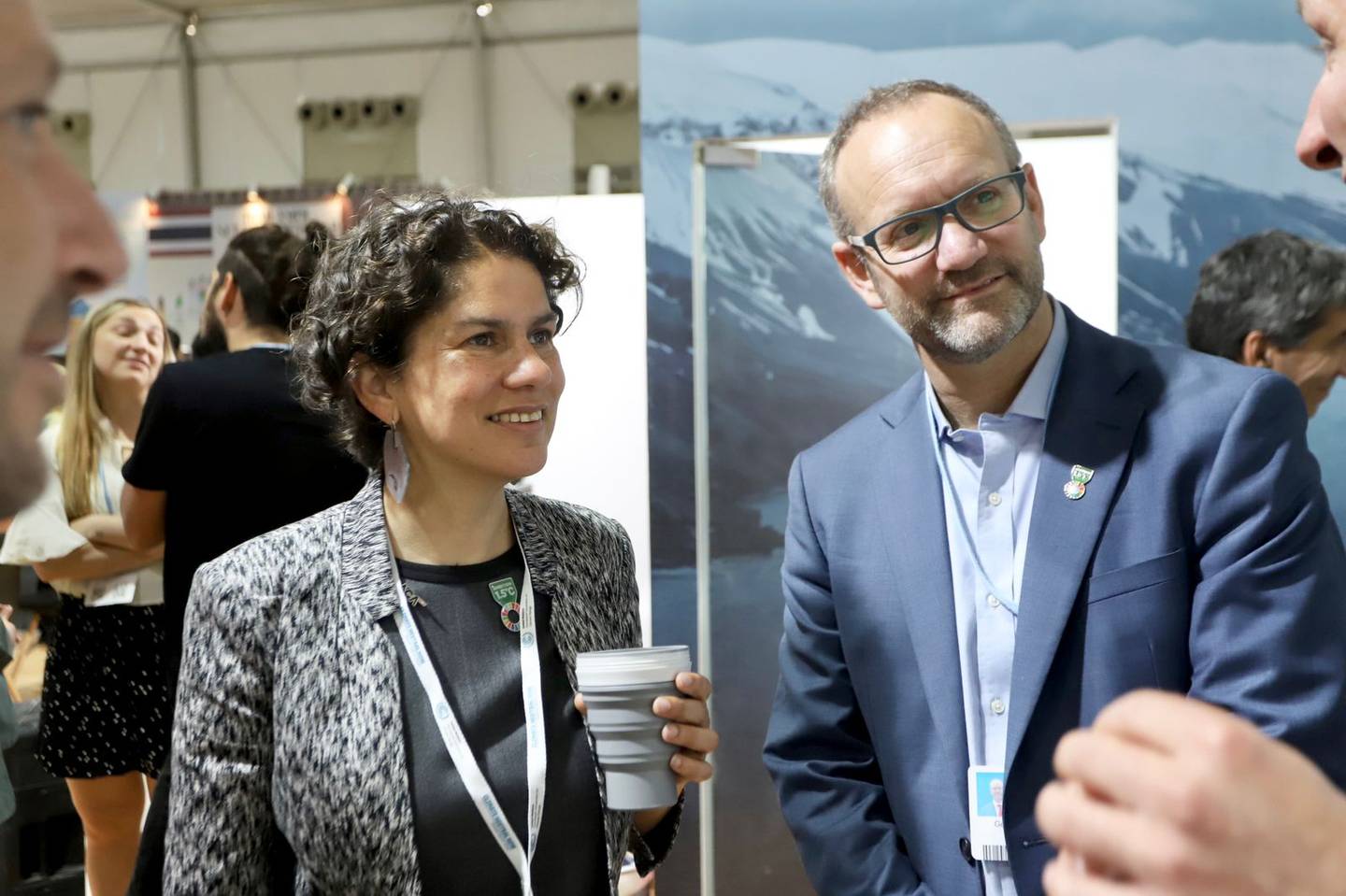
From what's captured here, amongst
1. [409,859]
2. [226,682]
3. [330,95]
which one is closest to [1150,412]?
[409,859]

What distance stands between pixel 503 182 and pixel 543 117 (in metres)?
0.80

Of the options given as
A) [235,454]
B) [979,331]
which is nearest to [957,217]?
[979,331]

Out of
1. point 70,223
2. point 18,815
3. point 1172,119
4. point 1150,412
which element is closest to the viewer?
point 70,223

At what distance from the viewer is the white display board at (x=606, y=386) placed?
3.81 metres

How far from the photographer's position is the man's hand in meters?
0.56

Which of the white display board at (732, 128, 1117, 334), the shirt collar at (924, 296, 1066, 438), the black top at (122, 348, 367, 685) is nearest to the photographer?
the shirt collar at (924, 296, 1066, 438)

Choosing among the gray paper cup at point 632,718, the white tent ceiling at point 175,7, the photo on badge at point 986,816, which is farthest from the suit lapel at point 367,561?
the white tent ceiling at point 175,7

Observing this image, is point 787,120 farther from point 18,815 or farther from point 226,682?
point 18,815

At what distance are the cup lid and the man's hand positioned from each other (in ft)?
3.35

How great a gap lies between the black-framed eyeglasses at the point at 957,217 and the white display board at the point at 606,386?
6.22ft

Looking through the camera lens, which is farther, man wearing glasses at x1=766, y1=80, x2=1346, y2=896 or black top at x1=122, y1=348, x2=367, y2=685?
black top at x1=122, y1=348, x2=367, y2=685

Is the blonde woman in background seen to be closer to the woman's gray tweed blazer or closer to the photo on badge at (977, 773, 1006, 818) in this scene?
the woman's gray tweed blazer

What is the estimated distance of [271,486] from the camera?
2893 millimetres

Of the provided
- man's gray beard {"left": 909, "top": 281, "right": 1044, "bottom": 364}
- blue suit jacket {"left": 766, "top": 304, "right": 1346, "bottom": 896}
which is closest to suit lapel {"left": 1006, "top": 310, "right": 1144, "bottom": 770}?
blue suit jacket {"left": 766, "top": 304, "right": 1346, "bottom": 896}
